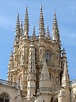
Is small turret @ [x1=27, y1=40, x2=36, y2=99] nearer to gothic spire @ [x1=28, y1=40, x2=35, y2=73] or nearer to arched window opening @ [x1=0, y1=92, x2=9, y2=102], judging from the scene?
gothic spire @ [x1=28, y1=40, x2=35, y2=73]

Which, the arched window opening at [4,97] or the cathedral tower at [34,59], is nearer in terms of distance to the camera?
the arched window opening at [4,97]

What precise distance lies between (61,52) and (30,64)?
10.5m

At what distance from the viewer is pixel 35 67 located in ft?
222

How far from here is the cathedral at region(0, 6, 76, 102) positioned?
58562 mm

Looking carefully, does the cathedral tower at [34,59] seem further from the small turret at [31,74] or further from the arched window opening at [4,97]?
the arched window opening at [4,97]

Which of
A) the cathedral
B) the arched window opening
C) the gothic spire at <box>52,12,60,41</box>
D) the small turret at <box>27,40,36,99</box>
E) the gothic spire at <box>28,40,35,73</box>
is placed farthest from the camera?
the gothic spire at <box>52,12,60,41</box>

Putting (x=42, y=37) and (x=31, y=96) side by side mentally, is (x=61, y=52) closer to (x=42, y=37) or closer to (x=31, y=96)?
(x=42, y=37)

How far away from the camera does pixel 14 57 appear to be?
241 feet

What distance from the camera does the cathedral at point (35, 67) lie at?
192 ft

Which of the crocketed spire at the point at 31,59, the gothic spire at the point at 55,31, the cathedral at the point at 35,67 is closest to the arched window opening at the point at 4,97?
the cathedral at the point at 35,67

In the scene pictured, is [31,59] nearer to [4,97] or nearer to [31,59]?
[31,59]

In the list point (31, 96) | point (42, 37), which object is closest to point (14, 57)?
point (42, 37)

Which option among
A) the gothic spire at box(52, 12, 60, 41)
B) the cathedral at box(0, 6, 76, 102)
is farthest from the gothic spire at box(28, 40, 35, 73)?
the gothic spire at box(52, 12, 60, 41)

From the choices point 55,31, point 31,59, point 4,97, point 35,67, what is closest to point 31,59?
point 31,59
